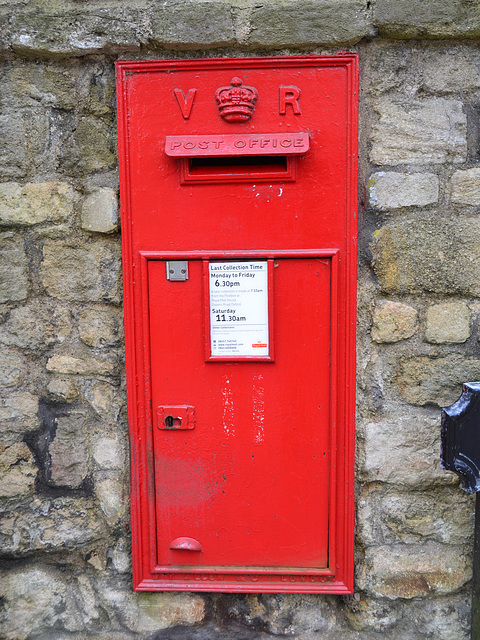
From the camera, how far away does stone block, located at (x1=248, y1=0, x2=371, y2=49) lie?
146 centimetres

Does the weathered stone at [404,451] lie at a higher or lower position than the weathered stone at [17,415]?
lower

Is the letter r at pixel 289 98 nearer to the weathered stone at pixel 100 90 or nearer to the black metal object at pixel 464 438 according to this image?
the weathered stone at pixel 100 90

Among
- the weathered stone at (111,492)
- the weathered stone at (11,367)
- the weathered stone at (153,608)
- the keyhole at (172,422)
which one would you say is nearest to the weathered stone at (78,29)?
the weathered stone at (11,367)

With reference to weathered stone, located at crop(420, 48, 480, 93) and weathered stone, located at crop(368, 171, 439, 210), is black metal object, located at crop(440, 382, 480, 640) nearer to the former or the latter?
weathered stone, located at crop(368, 171, 439, 210)

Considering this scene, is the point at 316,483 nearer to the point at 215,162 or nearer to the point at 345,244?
the point at 345,244

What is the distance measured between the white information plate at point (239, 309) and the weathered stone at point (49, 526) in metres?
0.78

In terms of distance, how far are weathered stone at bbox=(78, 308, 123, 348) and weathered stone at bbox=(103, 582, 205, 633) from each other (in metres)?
0.91

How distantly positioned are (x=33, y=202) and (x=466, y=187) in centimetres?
146

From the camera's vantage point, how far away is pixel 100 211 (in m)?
1.60

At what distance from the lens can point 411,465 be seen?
162cm

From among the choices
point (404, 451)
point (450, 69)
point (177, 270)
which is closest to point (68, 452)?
point (177, 270)

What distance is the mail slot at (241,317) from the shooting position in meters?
1.49

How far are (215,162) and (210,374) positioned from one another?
71cm

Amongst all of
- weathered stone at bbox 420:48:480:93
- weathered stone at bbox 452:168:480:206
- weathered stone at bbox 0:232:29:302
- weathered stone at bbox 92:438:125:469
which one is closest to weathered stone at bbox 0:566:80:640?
weathered stone at bbox 92:438:125:469
